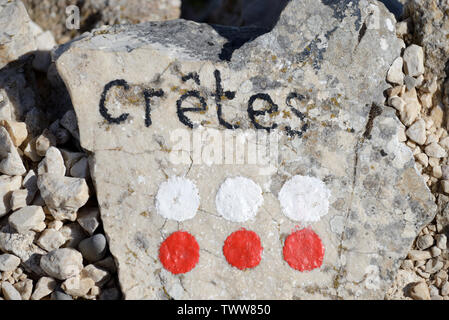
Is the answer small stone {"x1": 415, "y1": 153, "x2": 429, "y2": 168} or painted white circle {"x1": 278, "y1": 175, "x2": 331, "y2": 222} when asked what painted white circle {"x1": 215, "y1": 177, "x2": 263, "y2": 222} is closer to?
painted white circle {"x1": 278, "y1": 175, "x2": 331, "y2": 222}

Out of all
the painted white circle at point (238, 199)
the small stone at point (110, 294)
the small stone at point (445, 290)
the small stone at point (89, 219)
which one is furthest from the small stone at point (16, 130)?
the small stone at point (445, 290)

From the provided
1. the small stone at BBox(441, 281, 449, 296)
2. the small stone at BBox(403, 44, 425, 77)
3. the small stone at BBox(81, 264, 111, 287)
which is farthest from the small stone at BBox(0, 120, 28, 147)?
the small stone at BBox(441, 281, 449, 296)

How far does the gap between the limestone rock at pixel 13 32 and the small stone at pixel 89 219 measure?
1.14 m

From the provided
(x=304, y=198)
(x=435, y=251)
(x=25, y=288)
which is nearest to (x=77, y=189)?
(x=25, y=288)

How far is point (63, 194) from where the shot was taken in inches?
111

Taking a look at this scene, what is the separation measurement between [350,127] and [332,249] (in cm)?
65

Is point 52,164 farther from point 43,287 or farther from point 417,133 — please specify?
point 417,133

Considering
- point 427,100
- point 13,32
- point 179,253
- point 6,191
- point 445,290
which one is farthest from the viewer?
point 13,32

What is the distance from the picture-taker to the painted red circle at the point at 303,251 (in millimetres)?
2707

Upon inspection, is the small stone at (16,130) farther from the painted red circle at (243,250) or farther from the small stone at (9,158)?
the painted red circle at (243,250)

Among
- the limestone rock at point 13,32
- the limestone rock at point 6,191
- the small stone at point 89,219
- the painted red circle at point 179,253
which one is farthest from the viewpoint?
the limestone rock at point 13,32

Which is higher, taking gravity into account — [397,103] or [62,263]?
[397,103]

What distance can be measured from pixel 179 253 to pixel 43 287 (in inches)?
28.5

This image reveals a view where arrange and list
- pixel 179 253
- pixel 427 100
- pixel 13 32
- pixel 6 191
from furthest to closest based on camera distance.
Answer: pixel 13 32 < pixel 427 100 < pixel 6 191 < pixel 179 253
